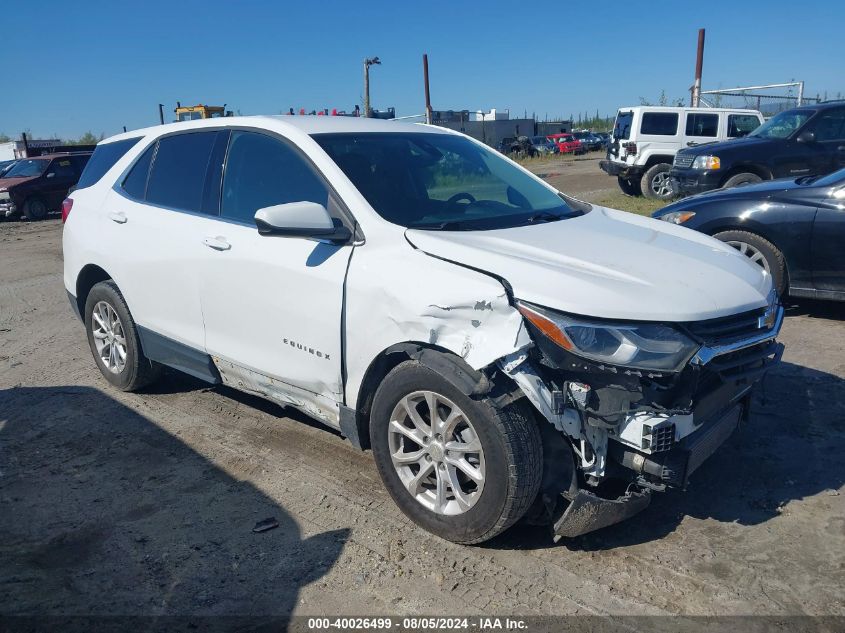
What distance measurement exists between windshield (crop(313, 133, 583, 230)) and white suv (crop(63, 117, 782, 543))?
17mm

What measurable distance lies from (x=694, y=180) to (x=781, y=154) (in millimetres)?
1361

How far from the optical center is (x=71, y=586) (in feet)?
9.96

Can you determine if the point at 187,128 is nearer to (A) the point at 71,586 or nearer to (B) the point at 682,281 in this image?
(A) the point at 71,586

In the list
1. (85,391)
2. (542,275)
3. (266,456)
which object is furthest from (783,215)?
(85,391)

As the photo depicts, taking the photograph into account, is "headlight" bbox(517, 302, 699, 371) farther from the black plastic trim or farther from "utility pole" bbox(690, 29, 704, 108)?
"utility pole" bbox(690, 29, 704, 108)

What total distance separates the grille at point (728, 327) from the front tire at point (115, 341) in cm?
366

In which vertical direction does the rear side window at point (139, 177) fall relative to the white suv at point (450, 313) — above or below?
above

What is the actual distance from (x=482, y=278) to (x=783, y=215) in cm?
436

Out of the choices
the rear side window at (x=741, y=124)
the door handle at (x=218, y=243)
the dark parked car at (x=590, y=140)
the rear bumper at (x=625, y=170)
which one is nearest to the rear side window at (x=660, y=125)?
the rear bumper at (x=625, y=170)

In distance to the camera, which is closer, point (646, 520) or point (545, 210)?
point (646, 520)

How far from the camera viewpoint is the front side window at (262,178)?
381cm

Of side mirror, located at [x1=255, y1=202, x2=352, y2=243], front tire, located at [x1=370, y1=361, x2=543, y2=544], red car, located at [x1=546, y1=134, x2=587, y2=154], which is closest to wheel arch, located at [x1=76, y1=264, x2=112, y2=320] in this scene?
side mirror, located at [x1=255, y1=202, x2=352, y2=243]

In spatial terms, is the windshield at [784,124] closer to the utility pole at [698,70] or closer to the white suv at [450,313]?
the white suv at [450,313]

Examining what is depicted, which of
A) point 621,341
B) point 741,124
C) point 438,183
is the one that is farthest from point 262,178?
point 741,124
